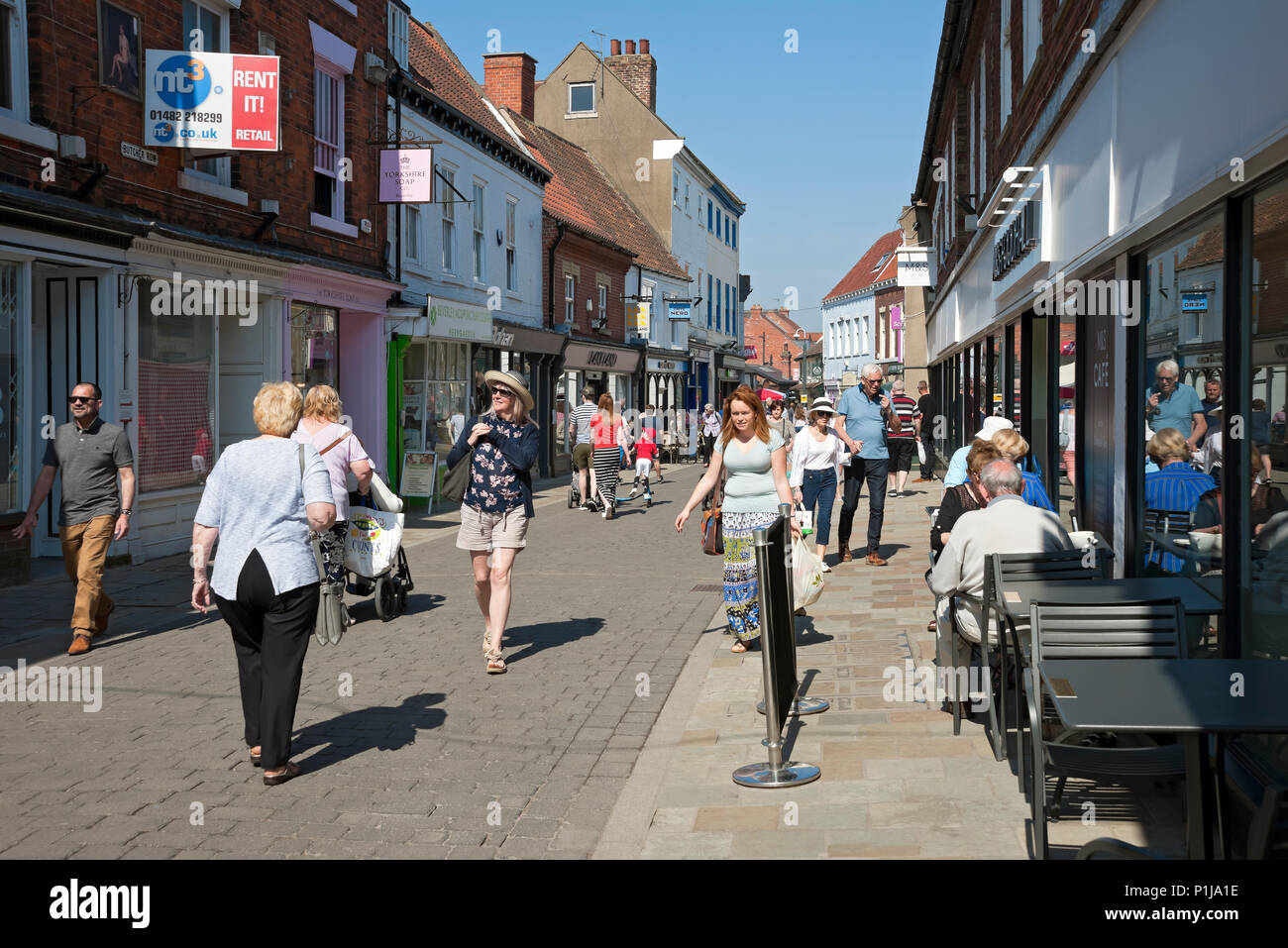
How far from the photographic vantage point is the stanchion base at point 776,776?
5.36 metres

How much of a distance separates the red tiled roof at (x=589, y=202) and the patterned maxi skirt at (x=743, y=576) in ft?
73.7

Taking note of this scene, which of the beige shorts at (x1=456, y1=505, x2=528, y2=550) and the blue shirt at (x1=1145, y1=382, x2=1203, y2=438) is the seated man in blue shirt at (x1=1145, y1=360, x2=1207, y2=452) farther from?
the beige shorts at (x1=456, y1=505, x2=528, y2=550)

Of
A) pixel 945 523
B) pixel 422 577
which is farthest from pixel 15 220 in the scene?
pixel 945 523

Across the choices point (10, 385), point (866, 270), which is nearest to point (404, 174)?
point (10, 385)

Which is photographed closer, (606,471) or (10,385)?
(10,385)

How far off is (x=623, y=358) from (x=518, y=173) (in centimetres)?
1038

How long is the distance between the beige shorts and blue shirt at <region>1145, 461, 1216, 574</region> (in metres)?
3.83

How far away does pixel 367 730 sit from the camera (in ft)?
21.2

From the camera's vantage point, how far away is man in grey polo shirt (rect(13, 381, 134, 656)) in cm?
870

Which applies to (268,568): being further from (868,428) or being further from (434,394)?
(434,394)

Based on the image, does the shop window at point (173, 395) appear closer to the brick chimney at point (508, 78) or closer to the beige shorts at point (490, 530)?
the beige shorts at point (490, 530)

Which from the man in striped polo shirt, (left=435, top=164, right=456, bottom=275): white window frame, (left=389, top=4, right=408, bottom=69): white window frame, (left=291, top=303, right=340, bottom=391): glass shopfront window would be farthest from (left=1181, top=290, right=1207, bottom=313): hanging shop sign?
(left=435, top=164, right=456, bottom=275): white window frame

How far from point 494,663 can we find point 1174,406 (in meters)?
4.25

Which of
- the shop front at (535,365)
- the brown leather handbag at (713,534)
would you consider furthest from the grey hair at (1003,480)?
the shop front at (535,365)
